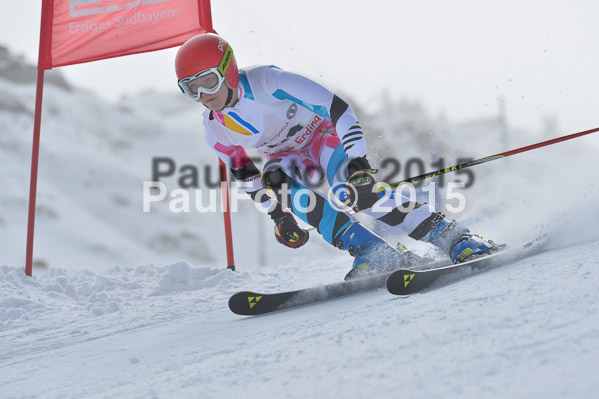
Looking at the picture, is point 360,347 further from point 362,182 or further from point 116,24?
point 116,24

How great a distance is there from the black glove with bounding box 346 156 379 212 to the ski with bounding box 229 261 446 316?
36 cm

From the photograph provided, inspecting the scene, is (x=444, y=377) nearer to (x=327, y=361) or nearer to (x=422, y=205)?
(x=327, y=361)

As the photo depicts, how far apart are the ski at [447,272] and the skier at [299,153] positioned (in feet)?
0.51

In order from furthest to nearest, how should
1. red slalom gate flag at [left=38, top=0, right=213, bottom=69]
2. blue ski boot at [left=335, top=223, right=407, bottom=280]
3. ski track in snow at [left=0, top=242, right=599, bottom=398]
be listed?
red slalom gate flag at [left=38, top=0, right=213, bottom=69] < blue ski boot at [left=335, top=223, right=407, bottom=280] < ski track in snow at [left=0, top=242, right=599, bottom=398]

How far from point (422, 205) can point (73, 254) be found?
1188 inches

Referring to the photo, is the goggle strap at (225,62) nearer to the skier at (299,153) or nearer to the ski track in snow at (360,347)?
the skier at (299,153)

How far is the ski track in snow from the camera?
3.98 feet

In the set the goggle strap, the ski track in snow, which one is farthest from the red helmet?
the ski track in snow

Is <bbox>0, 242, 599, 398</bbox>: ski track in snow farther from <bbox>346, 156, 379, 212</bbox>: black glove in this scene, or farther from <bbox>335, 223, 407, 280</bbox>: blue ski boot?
<bbox>346, 156, 379, 212</bbox>: black glove

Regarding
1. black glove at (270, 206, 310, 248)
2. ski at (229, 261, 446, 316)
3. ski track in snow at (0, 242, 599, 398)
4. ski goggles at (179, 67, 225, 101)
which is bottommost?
ski track in snow at (0, 242, 599, 398)

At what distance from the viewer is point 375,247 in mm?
2852

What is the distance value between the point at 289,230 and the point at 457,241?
2.97 ft

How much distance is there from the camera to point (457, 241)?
276 centimetres

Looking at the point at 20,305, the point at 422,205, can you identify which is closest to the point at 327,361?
the point at 422,205
